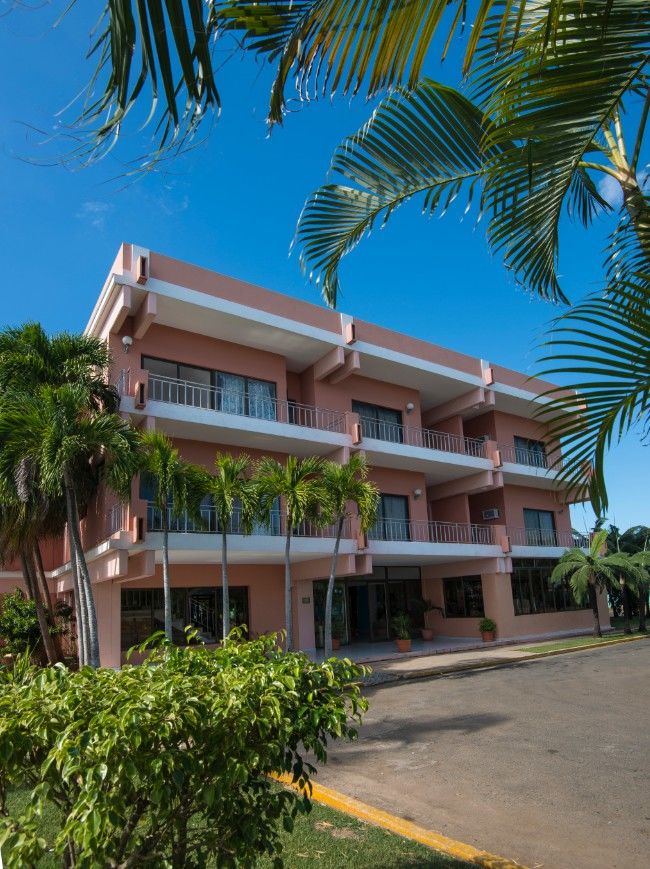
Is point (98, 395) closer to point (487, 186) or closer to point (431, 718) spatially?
point (431, 718)

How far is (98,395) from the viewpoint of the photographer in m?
15.7

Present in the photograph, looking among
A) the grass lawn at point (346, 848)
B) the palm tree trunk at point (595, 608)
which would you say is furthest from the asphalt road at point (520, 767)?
the palm tree trunk at point (595, 608)

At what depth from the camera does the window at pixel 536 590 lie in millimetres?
25859

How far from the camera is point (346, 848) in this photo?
5.07m

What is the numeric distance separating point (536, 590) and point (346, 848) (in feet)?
77.0

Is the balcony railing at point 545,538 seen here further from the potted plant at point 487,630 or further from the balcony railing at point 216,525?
the balcony railing at point 216,525

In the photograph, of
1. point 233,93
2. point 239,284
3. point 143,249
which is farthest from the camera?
point 239,284

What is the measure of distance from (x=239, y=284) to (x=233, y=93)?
699 inches

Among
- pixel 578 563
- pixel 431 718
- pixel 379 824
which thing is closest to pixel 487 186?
pixel 379 824

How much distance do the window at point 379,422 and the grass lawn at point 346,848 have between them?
17.9 meters

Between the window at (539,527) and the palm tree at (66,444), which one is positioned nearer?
the palm tree at (66,444)

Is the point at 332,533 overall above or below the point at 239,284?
below

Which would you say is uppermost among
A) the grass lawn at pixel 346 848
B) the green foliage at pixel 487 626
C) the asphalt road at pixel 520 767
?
the green foliage at pixel 487 626

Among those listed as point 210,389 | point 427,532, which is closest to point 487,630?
point 427,532
